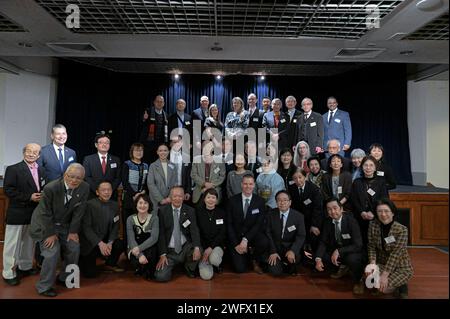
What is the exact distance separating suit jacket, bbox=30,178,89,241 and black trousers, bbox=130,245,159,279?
0.64 metres

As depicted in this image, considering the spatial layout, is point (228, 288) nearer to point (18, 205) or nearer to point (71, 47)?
point (18, 205)

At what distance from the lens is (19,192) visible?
317 centimetres

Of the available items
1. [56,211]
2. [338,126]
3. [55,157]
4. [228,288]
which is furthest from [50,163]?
[338,126]

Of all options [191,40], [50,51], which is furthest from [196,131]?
[50,51]

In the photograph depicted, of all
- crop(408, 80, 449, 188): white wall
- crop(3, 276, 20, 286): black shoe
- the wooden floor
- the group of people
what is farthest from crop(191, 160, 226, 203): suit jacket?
crop(408, 80, 449, 188): white wall

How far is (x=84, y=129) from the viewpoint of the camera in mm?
7492

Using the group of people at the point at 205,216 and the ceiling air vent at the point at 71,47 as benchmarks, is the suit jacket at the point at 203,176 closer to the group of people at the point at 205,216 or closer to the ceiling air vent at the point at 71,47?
the group of people at the point at 205,216

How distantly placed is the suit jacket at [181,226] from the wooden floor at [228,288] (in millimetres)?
370

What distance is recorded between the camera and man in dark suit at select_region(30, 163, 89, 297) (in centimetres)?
287

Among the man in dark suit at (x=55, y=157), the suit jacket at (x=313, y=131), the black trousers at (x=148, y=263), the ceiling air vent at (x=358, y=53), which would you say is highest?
the ceiling air vent at (x=358, y=53)

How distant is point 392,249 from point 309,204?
0.99 m

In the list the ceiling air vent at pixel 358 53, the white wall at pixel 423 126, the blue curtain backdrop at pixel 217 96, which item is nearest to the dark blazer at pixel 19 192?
the ceiling air vent at pixel 358 53

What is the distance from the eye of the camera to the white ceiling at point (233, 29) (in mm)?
3168

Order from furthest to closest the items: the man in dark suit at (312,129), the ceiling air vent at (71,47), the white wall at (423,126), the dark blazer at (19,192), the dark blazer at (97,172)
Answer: the white wall at (423,126) < the man in dark suit at (312,129) < the ceiling air vent at (71,47) < the dark blazer at (97,172) < the dark blazer at (19,192)
